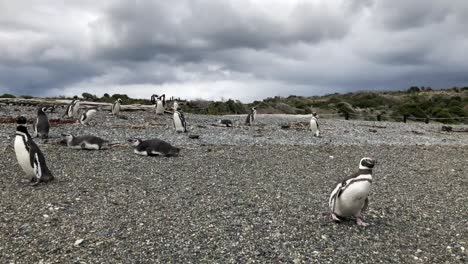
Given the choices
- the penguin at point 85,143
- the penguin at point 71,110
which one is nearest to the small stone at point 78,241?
the penguin at point 85,143

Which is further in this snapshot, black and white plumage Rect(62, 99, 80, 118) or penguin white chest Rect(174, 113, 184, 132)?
black and white plumage Rect(62, 99, 80, 118)

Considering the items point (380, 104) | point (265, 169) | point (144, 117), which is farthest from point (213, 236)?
point (380, 104)

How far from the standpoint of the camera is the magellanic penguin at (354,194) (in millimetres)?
6324

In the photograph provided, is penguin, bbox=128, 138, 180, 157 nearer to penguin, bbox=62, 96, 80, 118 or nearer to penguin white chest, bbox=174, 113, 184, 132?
penguin white chest, bbox=174, 113, 184, 132

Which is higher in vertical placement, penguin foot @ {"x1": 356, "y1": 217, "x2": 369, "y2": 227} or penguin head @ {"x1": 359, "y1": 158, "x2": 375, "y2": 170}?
penguin head @ {"x1": 359, "y1": 158, "x2": 375, "y2": 170}

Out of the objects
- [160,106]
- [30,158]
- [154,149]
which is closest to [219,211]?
[30,158]

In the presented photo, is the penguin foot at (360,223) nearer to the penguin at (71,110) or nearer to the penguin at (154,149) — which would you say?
the penguin at (154,149)

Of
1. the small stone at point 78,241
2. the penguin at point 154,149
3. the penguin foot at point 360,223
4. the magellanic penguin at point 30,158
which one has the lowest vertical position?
the penguin foot at point 360,223

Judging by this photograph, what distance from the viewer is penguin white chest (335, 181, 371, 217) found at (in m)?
6.31

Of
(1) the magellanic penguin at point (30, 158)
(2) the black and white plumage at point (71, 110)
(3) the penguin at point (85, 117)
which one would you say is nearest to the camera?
(1) the magellanic penguin at point (30, 158)

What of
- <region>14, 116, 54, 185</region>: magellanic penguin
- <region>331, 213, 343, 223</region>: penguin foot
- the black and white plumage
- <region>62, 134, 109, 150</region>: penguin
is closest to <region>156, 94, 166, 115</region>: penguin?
the black and white plumage

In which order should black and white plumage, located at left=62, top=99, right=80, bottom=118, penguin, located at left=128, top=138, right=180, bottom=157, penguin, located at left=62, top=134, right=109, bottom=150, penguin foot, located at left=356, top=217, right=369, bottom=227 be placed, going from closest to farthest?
penguin foot, located at left=356, top=217, right=369, bottom=227, penguin, located at left=128, top=138, right=180, bottom=157, penguin, located at left=62, top=134, right=109, bottom=150, black and white plumage, located at left=62, top=99, right=80, bottom=118

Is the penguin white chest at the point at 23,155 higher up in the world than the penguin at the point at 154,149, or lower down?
higher up

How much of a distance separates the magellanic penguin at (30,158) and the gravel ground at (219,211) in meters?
0.22
